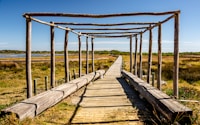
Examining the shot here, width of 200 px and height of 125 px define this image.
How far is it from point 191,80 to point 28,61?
43.9 feet

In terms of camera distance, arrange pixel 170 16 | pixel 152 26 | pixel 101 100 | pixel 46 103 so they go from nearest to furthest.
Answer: pixel 46 103
pixel 170 16
pixel 101 100
pixel 152 26

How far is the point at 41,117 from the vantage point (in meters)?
5.15

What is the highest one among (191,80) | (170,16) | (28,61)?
(170,16)

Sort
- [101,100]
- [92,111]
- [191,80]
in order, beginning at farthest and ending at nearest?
[191,80]
[101,100]
[92,111]

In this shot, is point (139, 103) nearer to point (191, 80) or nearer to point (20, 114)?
point (20, 114)

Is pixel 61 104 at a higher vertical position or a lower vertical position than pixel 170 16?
lower

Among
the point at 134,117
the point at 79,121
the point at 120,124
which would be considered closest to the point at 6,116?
the point at 79,121

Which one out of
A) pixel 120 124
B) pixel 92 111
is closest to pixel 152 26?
pixel 92 111

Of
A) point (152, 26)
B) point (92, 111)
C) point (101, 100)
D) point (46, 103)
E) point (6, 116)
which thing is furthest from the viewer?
point (152, 26)

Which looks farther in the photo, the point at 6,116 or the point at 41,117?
the point at 41,117

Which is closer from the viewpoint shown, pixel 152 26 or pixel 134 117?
pixel 134 117

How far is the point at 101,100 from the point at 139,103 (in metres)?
1.15

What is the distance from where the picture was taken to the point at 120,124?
16.0 feet

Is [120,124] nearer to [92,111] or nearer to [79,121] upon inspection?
[79,121]
